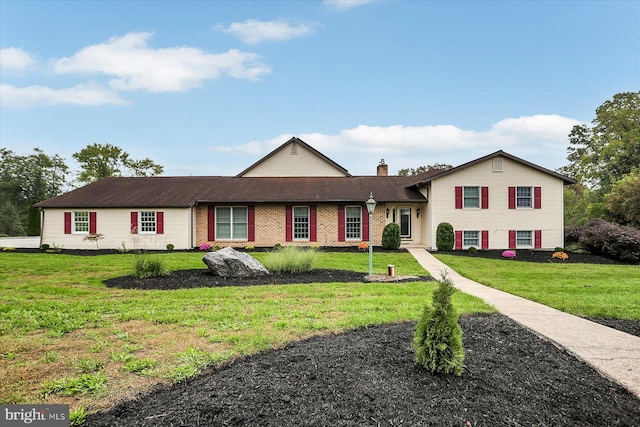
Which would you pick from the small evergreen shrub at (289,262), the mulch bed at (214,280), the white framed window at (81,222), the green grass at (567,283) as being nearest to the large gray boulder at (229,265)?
the mulch bed at (214,280)

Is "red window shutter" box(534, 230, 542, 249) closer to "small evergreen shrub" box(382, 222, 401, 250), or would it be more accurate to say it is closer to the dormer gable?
"small evergreen shrub" box(382, 222, 401, 250)

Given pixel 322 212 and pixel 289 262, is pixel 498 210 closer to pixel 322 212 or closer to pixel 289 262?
pixel 322 212

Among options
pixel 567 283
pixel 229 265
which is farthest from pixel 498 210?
pixel 229 265

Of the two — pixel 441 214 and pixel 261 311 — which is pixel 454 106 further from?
pixel 261 311

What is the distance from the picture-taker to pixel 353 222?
20.4 meters

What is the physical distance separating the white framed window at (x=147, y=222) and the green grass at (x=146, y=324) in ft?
31.5

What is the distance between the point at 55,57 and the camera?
16.0 metres

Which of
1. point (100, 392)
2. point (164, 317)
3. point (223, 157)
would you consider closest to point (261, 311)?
point (164, 317)

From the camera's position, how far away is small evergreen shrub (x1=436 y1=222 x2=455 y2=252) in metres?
18.6

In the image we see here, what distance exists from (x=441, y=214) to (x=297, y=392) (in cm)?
1740

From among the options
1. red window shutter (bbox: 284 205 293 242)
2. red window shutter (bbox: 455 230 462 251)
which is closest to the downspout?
red window shutter (bbox: 284 205 293 242)

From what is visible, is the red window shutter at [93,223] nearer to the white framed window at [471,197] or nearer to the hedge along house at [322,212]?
the hedge along house at [322,212]

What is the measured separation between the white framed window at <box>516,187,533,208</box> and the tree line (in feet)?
114

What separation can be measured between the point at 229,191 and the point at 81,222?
7972 millimetres
